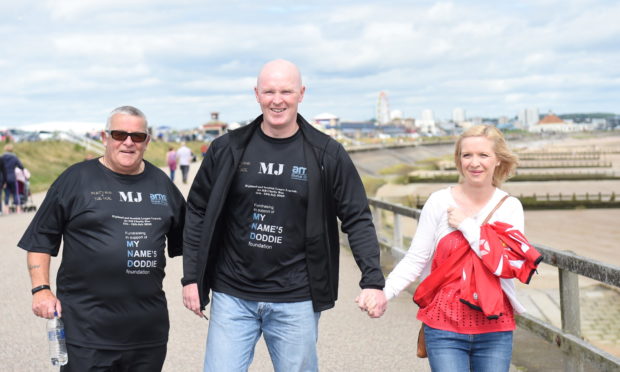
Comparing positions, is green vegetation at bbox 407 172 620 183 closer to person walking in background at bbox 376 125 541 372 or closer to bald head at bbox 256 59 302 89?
bald head at bbox 256 59 302 89

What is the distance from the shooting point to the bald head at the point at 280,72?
12.6ft

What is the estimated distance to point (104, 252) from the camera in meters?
3.80

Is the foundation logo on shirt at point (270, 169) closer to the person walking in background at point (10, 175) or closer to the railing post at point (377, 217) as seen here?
the railing post at point (377, 217)

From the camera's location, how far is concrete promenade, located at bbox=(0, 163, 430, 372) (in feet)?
19.6

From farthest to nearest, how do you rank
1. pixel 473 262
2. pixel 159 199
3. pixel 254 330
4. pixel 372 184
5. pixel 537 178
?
pixel 537 178, pixel 372 184, pixel 159 199, pixel 254 330, pixel 473 262

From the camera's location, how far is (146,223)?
3883mm

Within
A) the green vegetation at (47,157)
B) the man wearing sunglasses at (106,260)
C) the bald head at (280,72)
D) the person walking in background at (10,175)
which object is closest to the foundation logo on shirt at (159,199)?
the man wearing sunglasses at (106,260)

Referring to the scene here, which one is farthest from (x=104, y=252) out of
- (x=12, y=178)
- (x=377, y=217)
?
(x=12, y=178)

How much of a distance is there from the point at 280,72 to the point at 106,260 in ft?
4.16

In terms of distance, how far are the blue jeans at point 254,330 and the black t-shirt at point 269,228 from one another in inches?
2.1

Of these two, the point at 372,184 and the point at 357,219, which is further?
the point at 372,184

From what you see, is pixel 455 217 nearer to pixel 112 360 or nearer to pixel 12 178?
pixel 112 360

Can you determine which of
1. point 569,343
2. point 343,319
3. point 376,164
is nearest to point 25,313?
point 343,319

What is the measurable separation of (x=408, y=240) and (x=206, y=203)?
31.0ft
